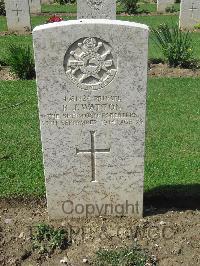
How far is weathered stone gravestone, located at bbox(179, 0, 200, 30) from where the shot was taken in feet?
47.3

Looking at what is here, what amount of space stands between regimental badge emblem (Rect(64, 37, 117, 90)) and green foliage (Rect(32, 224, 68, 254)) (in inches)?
55.5

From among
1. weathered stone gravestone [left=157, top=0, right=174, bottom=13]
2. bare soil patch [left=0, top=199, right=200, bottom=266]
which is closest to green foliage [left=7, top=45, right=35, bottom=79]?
bare soil patch [left=0, top=199, right=200, bottom=266]

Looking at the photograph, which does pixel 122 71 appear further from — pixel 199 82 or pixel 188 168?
pixel 199 82

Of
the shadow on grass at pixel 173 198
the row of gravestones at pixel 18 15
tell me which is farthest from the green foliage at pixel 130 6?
the shadow on grass at pixel 173 198

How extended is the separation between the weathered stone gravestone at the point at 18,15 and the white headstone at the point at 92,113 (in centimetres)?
1117

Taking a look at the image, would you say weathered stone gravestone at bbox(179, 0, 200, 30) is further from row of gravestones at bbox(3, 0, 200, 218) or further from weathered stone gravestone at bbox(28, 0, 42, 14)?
row of gravestones at bbox(3, 0, 200, 218)

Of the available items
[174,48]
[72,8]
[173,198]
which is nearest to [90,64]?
[173,198]

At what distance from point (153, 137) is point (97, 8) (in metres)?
6.38

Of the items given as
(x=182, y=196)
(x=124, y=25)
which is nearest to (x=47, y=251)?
(x=182, y=196)

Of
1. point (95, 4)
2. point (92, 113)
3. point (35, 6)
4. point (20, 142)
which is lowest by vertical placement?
point (20, 142)

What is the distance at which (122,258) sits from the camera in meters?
3.68

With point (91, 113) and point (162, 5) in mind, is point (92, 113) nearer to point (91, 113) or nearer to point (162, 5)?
point (91, 113)

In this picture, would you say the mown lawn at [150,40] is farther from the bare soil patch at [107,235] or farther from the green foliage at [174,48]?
the bare soil patch at [107,235]

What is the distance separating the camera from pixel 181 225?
14.0 ft
